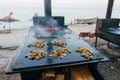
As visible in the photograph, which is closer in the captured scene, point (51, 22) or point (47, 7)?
point (47, 7)

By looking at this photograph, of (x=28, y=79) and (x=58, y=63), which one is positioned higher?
(x=58, y=63)

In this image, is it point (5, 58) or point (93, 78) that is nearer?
point (93, 78)

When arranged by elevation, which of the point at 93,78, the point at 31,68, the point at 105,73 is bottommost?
the point at 105,73

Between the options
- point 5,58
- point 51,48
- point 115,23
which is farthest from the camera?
point 115,23

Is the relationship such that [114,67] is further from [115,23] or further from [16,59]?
[16,59]

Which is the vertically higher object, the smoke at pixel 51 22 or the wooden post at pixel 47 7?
the wooden post at pixel 47 7

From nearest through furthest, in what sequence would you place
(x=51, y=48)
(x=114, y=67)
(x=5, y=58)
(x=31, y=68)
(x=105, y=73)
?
(x=31, y=68) < (x=51, y=48) < (x=105, y=73) < (x=114, y=67) < (x=5, y=58)

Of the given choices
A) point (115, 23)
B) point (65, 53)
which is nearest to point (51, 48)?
point (65, 53)

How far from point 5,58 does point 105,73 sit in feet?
13.5

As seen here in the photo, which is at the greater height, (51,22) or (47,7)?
(47,7)

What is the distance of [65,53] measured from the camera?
9.70 feet

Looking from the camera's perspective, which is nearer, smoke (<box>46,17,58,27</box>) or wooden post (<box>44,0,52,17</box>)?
wooden post (<box>44,0,52,17</box>)

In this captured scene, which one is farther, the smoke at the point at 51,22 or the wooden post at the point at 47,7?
the smoke at the point at 51,22

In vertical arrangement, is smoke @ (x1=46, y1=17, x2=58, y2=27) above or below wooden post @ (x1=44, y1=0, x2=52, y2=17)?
below
